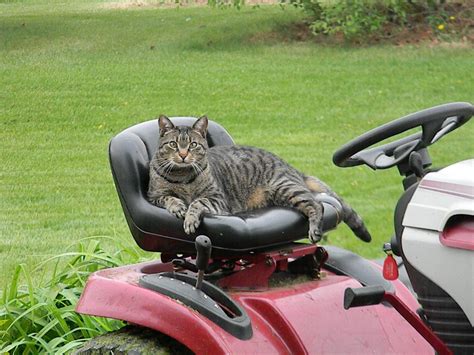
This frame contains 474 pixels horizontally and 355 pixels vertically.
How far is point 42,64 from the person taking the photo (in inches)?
397

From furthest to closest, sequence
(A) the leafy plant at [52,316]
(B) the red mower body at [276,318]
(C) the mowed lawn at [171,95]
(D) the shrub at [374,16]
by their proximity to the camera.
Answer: (D) the shrub at [374,16] < (C) the mowed lawn at [171,95] < (A) the leafy plant at [52,316] < (B) the red mower body at [276,318]

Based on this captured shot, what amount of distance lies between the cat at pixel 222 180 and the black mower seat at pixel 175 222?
0.07 meters

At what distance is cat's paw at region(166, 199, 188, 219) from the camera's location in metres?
2.72

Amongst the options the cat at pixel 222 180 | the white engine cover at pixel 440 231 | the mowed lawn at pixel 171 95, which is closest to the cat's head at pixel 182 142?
the cat at pixel 222 180

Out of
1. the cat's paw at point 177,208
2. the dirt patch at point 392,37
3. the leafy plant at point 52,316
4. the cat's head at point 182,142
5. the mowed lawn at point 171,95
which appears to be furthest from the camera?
the dirt patch at point 392,37

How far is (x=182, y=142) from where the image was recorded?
3.01 metres

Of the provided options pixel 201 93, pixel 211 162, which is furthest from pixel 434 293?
pixel 201 93

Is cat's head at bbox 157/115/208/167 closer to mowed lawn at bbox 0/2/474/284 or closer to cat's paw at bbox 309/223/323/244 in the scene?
cat's paw at bbox 309/223/323/244

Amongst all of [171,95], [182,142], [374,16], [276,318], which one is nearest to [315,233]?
[276,318]

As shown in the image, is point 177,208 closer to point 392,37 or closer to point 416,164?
point 416,164

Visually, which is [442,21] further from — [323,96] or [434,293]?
[434,293]

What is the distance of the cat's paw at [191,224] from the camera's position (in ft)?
8.57

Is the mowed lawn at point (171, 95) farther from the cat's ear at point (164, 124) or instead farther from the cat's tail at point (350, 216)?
the cat's ear at point (164, 124)

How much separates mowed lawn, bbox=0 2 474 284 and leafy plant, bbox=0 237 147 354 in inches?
54.3
